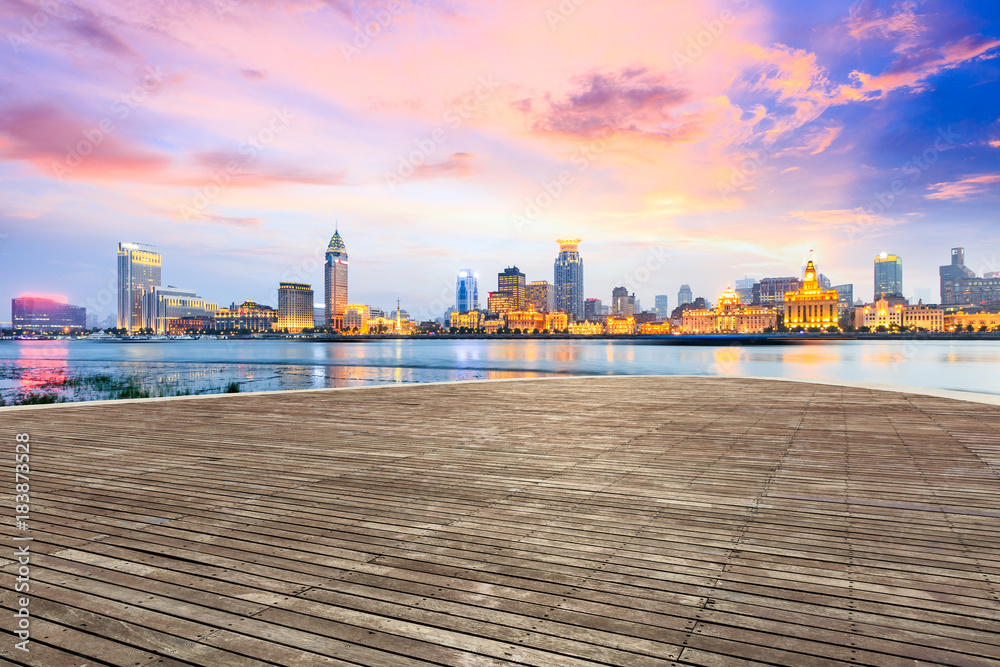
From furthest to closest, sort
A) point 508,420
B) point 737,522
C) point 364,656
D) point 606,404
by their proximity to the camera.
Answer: point 606,404 < point 508,420 < point 737,522 < point 364,656

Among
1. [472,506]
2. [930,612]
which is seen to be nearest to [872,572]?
[930,612]

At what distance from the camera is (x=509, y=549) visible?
412cm

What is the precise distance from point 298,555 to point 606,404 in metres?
9.36

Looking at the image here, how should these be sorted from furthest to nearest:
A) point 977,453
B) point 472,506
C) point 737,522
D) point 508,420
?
point 508,420
point 977,453
point 472,506
point 737,522

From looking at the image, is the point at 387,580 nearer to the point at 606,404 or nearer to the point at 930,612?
the point at 930,612

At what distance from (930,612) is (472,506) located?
334cm

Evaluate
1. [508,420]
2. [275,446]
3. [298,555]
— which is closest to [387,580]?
[298,555]

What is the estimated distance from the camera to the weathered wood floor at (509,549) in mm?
2900

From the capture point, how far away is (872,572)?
374 centimetres

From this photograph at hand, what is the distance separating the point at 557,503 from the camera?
5.30m

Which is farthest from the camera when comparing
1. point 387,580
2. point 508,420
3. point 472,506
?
point 508,420

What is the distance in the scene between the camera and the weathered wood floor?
2900mm

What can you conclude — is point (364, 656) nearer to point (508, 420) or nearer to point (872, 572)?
point (872, 572)

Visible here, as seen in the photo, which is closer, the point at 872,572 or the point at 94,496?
the point at 872,572
